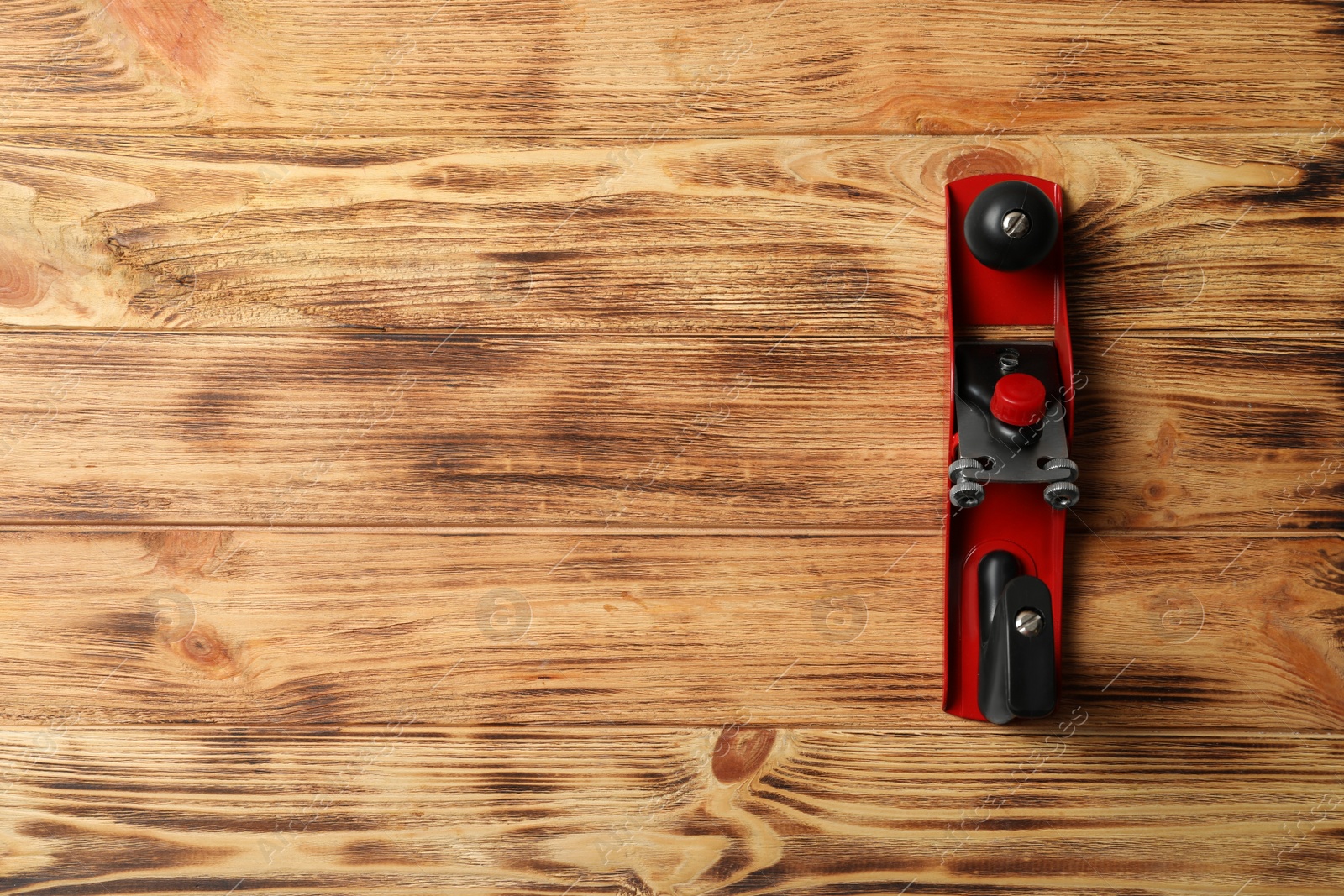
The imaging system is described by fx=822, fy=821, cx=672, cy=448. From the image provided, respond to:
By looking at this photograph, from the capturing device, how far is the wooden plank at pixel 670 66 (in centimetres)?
84

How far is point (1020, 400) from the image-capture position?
0.72 meters

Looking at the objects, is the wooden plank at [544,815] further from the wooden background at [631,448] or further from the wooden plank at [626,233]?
Answer: the wooden plank at [626,233]

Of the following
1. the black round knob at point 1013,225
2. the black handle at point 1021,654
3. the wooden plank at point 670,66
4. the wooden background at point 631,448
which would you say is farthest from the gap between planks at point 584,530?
the wooden plank at point 670,66

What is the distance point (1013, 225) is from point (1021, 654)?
0.39m

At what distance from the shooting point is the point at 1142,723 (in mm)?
840

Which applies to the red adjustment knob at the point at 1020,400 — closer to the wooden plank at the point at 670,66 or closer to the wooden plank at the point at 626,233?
the wooden plank at the point at 626,233

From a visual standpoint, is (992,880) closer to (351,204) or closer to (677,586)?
(677,586)

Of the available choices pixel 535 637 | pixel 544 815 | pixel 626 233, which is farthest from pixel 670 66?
pixel 544 815

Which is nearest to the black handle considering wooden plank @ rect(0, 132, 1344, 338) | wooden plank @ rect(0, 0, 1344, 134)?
wooden plank @ rect(0, 132, 1344, 338)

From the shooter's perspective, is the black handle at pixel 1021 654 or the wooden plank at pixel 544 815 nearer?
the black handle at pixel 1021 654

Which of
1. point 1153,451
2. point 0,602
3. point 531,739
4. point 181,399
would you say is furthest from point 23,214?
point 1153,451

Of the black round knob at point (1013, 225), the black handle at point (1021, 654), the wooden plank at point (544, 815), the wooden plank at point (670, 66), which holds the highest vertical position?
the wooden plank at point (670, 66)

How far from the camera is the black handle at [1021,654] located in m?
0.72

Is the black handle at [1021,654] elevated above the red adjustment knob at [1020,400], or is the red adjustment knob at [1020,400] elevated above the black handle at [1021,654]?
the red adjustment knob at [1020,400]
